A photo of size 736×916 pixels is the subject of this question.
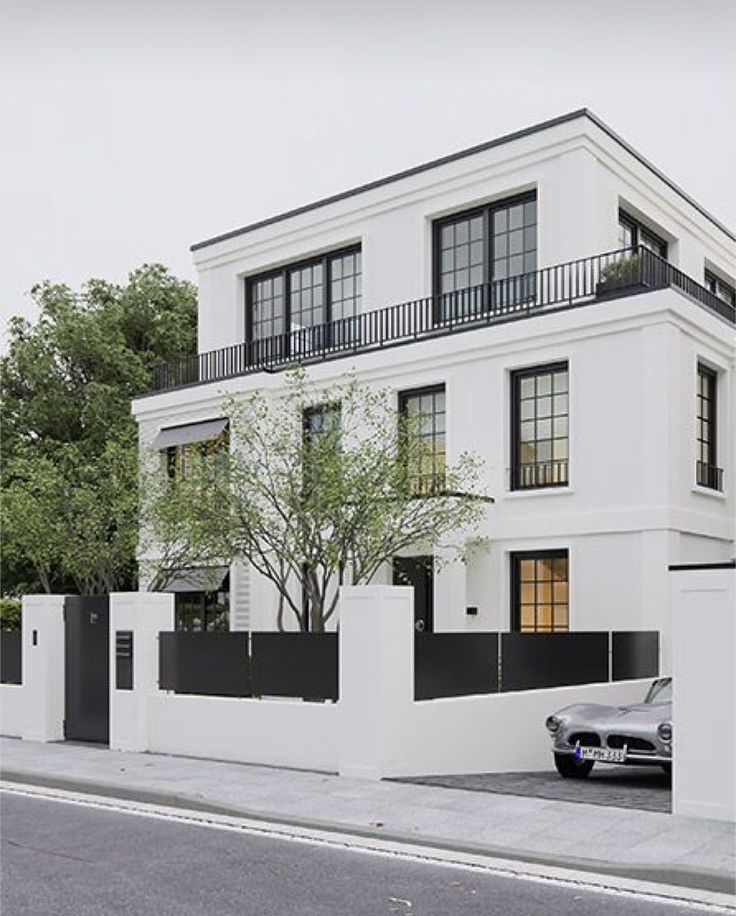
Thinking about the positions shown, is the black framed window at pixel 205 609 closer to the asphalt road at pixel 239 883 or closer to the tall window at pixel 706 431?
the tall window at pixel 706 431

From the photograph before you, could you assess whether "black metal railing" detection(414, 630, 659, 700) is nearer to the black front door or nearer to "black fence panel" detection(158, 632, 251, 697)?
"black fence panel" detection(158, 632, 251, 697)

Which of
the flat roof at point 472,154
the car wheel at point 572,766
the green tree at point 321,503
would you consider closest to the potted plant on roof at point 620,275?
the flat roof at point 472,154

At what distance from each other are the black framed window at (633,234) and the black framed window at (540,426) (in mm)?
3793

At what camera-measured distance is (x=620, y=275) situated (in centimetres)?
1986

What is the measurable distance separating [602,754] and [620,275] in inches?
393

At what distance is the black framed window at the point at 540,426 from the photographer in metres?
20.1

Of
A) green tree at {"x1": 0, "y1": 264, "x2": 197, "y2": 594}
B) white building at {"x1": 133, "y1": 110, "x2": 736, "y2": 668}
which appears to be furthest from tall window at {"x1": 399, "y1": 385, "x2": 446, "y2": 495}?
green tree at {"x1": 0, "y1": 264, "x2": 197, "y2": 594}

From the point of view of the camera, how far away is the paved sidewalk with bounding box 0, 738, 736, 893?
8422 mm

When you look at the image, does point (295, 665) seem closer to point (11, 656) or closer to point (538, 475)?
point (11, 656)

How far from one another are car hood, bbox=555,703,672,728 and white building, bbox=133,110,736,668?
19.0 feet

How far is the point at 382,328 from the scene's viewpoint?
23.7 metres

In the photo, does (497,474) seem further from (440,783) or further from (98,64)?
(98,64)

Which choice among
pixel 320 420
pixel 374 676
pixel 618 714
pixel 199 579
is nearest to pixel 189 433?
pixel 199 579

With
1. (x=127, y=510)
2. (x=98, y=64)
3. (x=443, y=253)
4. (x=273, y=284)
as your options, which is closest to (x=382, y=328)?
(x=443, y=253)
